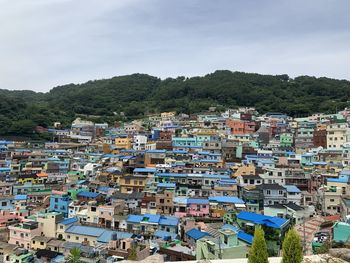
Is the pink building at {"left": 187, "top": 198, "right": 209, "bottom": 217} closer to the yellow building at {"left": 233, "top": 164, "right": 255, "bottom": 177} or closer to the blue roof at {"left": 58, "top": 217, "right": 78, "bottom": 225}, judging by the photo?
the yellow building at {"left": 233, "top": 164, "right": 255, "bottom": 177}

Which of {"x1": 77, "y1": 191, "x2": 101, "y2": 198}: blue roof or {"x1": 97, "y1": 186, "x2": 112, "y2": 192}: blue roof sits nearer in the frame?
{"x1": 77, "y1": 191, "x2": 101, "y2": 198}: blue roof

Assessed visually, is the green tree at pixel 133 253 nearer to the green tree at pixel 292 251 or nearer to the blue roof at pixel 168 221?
the blue roof at pixel 168 221

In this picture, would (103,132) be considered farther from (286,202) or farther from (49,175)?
(286,202)

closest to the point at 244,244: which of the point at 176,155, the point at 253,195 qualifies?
the point at 253,195

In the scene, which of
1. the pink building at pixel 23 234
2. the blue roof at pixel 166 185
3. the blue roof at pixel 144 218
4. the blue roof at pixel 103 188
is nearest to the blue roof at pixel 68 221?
the pink building at pixel 23 234

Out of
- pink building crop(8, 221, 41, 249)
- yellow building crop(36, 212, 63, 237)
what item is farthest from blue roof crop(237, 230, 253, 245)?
pink building crop(8, 221, 41, 249)

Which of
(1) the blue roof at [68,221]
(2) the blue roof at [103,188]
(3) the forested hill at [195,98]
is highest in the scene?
(3) the forested hill at [195,98]

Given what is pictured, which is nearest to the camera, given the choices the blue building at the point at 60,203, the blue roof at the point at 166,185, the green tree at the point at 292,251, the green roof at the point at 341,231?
the green tree at the point at 292,251
